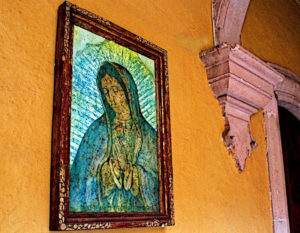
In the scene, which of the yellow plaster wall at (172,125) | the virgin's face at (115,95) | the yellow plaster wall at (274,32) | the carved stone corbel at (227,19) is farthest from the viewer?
the yellow plaster wall at (274,32)

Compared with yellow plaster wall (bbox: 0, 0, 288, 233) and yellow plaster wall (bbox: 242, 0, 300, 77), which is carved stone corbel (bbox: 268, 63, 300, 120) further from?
yellow plaster wall (bbox: 0, 0, 288, 233)

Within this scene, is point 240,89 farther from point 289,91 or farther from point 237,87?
point 289,91

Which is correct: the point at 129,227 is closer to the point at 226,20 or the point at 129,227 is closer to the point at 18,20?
the point at 18,20

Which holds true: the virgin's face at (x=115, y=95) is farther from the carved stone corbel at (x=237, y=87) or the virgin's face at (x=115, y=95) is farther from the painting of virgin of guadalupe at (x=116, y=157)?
the carved stone corbel at (x=237, y=87)

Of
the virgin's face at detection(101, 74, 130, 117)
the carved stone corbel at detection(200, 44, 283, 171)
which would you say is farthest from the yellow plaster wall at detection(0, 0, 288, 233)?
the virgin's face at detection(101, 74, 130, 117)

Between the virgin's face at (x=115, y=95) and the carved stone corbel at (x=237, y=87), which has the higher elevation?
the carved stone corbel at (x=237, y=87)

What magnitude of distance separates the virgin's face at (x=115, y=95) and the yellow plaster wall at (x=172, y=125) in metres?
0.31

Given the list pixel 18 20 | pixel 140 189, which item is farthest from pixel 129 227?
pixel 18 20

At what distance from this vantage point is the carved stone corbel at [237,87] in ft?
9.53

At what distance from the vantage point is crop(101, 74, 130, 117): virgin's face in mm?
2115

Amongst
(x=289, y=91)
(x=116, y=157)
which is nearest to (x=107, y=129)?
(x=116, y=157)

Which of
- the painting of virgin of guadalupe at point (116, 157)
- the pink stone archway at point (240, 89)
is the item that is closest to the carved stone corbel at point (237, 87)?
the pink stone archway at point (240, 89)

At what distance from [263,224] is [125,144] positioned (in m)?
1.54

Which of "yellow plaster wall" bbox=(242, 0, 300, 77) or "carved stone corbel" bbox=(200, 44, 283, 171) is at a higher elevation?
"yellow plaster wall" bbox=(242, 0, 300, 77)
